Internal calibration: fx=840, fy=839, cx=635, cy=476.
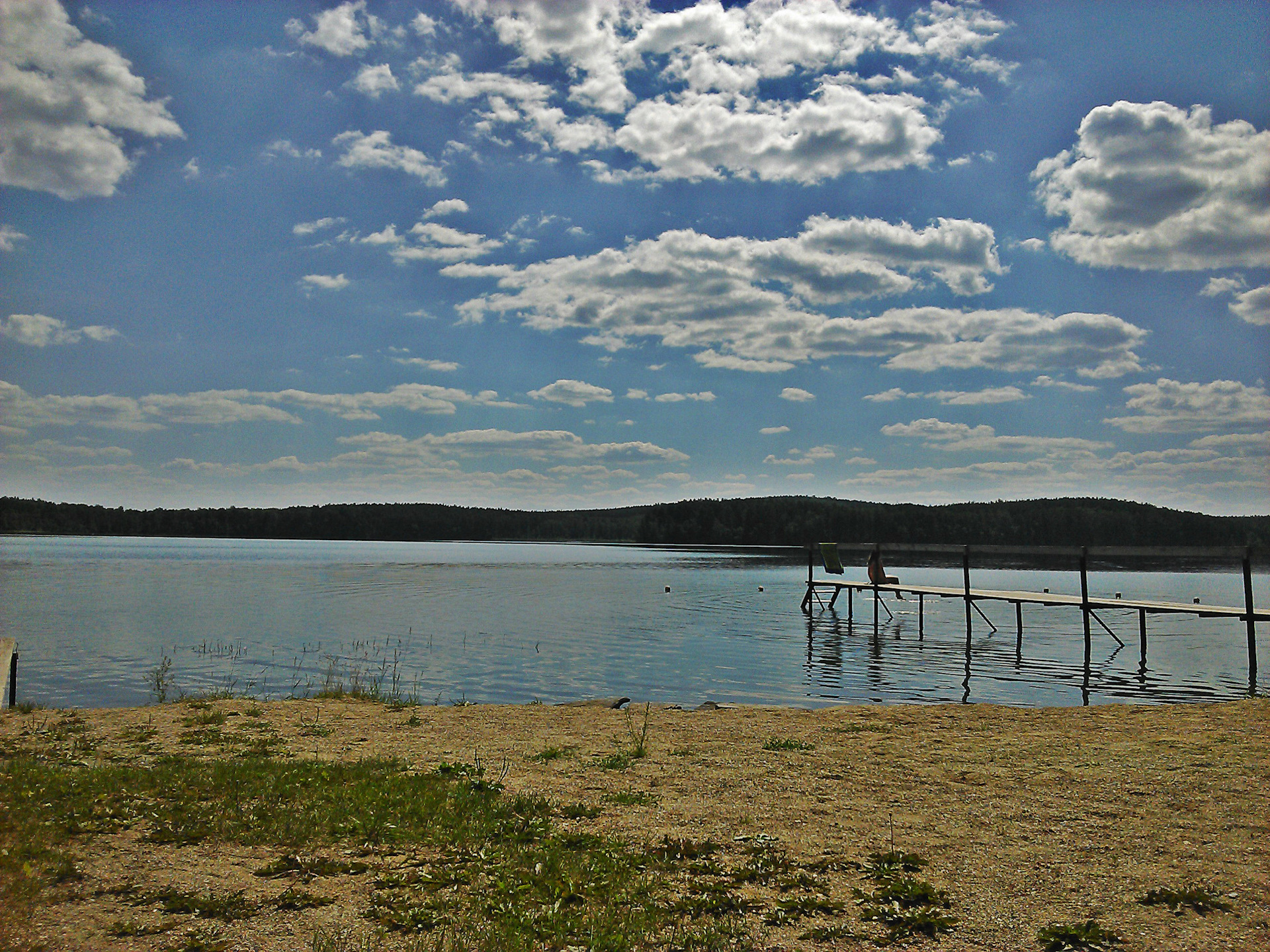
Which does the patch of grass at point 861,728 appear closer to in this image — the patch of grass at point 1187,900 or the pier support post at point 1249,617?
the patch of grass at point 1187,900

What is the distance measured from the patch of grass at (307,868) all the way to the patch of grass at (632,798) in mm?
2828

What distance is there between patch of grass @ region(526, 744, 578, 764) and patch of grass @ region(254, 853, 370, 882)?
4.10 metres

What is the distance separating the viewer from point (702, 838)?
7484 millimetres

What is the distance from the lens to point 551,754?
10906mm

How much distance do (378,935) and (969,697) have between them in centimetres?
1801

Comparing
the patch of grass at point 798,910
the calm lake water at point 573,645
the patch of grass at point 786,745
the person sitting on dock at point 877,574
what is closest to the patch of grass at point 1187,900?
the patch of grass at point 798,910

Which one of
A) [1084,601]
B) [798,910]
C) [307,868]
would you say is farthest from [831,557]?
[307,868]

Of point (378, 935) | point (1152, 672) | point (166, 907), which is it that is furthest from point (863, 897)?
point (1152, 672)

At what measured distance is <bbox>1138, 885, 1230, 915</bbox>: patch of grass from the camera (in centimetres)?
581

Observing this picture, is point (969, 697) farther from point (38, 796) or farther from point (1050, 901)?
point (38, 796)

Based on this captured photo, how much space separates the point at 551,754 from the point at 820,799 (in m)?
3.65

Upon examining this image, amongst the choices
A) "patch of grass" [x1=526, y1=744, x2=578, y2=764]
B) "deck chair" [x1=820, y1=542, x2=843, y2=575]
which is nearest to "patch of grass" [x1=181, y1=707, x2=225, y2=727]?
"patch of grass" [x1=526, y1=744, x2=578, y2=764]

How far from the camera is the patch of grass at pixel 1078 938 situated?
5.36 metres

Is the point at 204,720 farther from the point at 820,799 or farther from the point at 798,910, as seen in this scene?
the point at 798,910
